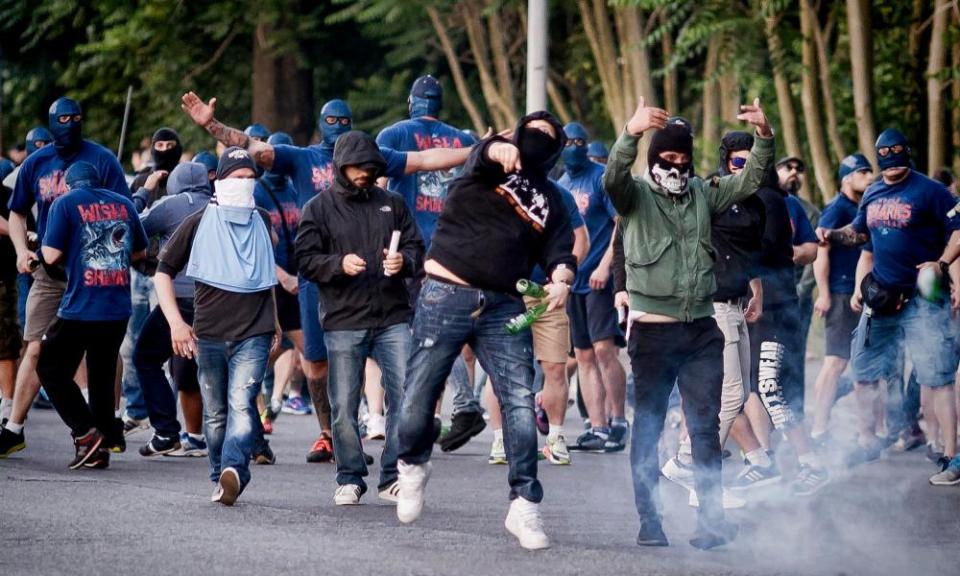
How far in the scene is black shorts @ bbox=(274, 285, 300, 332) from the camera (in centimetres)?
1324

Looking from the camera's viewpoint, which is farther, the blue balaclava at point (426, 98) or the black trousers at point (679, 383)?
the blue balaclava at point (426, 98)

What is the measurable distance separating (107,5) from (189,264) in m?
16.6

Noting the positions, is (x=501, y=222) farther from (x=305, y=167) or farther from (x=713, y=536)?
(x=305, y=167)

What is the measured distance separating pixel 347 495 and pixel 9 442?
3156 millimetres

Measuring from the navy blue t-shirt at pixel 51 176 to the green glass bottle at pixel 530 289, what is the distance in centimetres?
462

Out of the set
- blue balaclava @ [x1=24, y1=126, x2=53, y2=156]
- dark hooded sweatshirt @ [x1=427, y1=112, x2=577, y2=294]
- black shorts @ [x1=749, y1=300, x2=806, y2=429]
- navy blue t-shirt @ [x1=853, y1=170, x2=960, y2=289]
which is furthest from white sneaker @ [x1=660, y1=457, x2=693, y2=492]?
blue balaclava @ [x1=24, y1=126, x2=53, y2=156]

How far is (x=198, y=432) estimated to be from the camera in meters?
12.4

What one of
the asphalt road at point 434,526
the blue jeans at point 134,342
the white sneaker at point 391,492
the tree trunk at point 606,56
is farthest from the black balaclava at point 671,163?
the tree trunk at point 606,56

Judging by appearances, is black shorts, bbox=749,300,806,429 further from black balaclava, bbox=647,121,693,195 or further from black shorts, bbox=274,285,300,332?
black shorts, bbox=274,285,300,332

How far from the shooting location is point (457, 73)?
2634 centimetres

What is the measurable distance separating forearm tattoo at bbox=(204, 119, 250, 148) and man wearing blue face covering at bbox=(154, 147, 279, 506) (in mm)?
69

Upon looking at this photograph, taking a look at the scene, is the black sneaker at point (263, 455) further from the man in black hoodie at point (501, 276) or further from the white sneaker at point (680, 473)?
the man in black hoodie at point (501, 276)

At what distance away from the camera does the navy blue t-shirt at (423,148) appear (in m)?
12.1

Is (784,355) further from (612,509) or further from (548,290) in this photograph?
(548,290)
